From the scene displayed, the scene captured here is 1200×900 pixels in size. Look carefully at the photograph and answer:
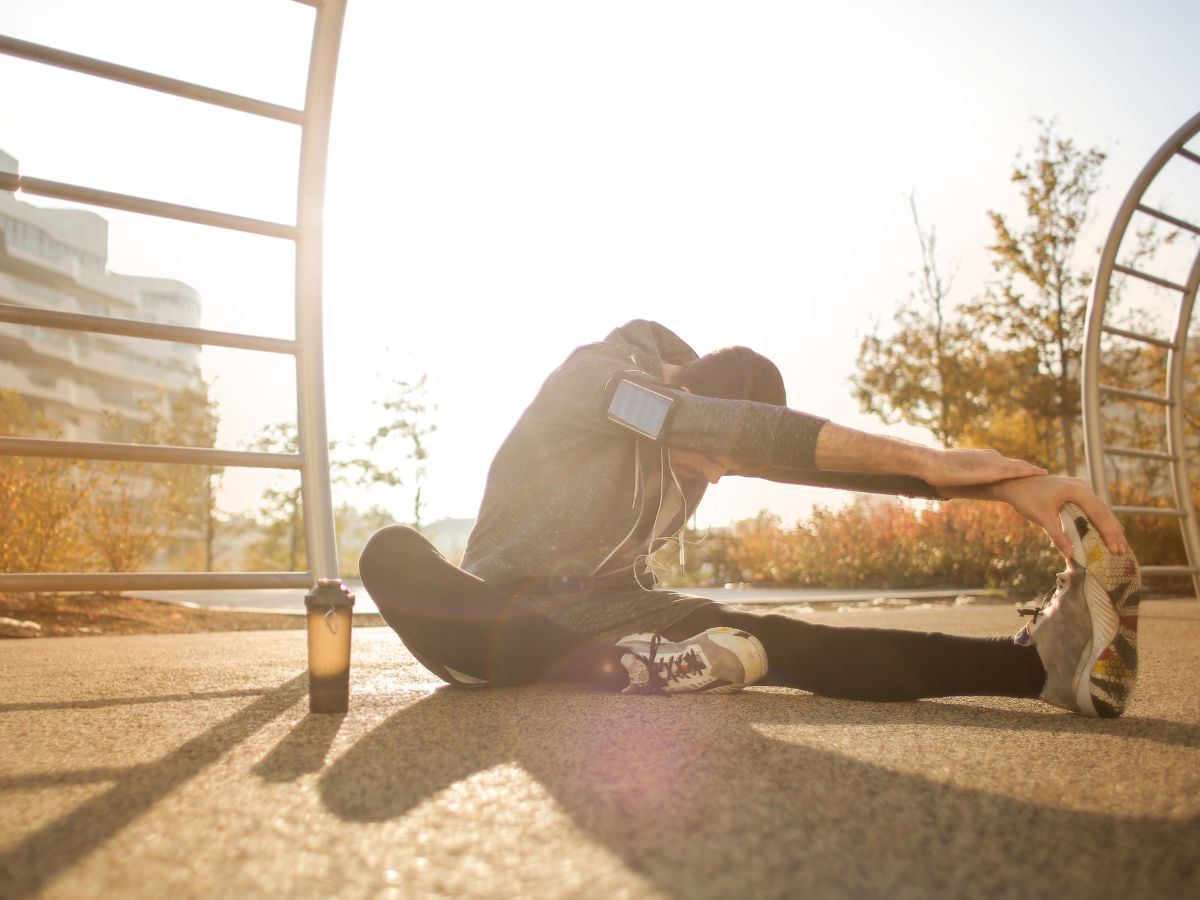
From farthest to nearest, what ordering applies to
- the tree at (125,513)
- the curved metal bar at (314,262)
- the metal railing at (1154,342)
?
1. the tree at (125,513)
2. the metal railing at (1154,342)
3. the curved metal bar at (314,262)

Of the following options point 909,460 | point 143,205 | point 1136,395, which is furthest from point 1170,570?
point 143,205

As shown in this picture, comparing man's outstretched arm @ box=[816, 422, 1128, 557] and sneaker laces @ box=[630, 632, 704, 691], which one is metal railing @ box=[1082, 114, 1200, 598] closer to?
man's outstretched arm @ box=[816, 422, 1128, 557]

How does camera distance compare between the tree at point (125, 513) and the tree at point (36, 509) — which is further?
the tree at point (125, 513)

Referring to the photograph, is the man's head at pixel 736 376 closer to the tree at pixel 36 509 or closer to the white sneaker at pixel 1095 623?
the white sneaker at pixel 1095 623

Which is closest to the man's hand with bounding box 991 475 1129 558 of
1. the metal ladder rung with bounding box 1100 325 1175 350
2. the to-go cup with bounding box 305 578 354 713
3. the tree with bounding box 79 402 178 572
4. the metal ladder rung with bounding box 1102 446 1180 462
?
the to-go cup with bounding box 305 578 354 713

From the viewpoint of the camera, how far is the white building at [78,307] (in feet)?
8.66

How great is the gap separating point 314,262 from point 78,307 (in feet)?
2.65

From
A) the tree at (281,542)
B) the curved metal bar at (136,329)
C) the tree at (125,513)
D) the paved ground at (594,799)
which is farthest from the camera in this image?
the tree at (281,542)

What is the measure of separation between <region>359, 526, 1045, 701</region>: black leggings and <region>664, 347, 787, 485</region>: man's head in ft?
1.28

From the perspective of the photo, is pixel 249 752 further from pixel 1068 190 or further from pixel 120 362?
pixel 1068 190

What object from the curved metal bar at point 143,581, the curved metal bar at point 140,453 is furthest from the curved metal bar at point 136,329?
the curved metal bar at point 143,581

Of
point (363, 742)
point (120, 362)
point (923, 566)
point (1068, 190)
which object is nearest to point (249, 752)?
point (363, 742)

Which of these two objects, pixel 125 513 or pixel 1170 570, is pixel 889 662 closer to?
pixel 1170 570

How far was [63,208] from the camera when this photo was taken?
8.63 ft
